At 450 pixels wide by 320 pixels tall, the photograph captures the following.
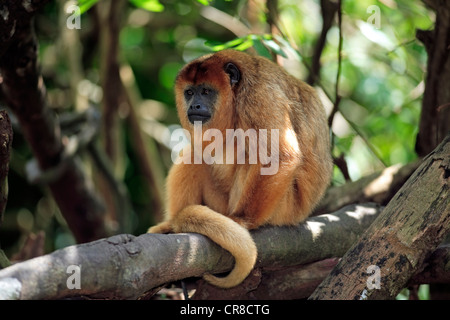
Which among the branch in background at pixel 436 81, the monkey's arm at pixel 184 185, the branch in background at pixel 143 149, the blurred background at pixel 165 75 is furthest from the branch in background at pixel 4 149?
the branch in background at pixel 143 149

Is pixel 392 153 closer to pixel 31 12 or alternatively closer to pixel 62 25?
pixel 62 25

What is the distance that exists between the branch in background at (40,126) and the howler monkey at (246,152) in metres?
1.06

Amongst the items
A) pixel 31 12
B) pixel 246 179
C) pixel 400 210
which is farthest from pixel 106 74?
pixel 400 210

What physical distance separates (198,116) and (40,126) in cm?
160

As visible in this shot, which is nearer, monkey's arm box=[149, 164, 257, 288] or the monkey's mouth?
monkey's arm box=[149, 164, 257, 288]

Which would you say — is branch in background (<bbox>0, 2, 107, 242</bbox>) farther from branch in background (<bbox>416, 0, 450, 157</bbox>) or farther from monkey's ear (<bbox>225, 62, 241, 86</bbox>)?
branch in background (<bbox>416, 0, 450, 157</bbox>)

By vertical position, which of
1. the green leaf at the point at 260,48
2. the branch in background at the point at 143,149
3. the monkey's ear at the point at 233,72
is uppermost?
the green leaf at the point at 260,48

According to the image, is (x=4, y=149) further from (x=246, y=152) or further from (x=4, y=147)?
(x=246, y=152)

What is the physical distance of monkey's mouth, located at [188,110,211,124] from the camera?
3697mm

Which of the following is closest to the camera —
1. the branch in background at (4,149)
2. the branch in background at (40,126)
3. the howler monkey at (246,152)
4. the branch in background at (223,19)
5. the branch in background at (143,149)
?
the branch in background at (4,149)

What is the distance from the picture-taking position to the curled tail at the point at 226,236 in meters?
2.80

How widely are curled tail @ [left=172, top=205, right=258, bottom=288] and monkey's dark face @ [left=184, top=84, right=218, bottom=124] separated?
2.75 ft

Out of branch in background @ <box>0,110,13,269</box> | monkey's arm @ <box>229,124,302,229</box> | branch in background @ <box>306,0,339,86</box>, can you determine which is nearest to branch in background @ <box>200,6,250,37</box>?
branch in background @ <box>306,0,339,86</box>

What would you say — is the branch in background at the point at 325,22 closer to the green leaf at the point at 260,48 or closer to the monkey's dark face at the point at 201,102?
the green leaf at the point at 260,48
